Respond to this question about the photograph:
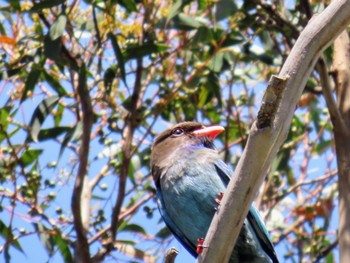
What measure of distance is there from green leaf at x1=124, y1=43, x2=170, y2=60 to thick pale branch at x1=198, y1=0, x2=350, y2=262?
112 inches

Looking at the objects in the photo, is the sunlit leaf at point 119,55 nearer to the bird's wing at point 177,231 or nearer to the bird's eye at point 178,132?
the bird's eye at point 178,132

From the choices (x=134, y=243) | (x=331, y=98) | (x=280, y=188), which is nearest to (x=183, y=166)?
(x=331, y=98)

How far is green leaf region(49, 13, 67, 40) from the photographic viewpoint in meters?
6.50

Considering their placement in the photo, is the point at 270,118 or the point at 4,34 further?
the point at 4,34

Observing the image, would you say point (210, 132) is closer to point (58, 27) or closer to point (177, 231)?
point (177, 231)

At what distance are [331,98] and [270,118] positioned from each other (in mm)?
2159

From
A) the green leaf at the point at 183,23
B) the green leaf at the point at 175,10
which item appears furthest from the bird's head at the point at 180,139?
→ the green leaf at the point at 183,23

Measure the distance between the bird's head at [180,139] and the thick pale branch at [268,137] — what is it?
7.03 ft

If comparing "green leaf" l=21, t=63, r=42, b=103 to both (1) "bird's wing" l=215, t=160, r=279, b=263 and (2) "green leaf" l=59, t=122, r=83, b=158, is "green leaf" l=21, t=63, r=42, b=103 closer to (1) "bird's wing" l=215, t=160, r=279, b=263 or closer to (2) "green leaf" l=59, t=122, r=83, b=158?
(2) "green leaf" l=59, t=122, r=83, b=158

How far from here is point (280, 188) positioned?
851 cm

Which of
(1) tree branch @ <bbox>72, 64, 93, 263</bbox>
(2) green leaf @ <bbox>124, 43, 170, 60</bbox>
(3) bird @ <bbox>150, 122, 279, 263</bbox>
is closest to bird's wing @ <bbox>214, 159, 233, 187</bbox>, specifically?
(3) bird @ <bbox>150, 122, 279, 263</bbox>

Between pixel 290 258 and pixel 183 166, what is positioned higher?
pixel 290 258

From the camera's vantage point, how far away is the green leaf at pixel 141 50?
271 inches

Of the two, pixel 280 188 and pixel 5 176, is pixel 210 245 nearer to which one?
pixel 5 176
